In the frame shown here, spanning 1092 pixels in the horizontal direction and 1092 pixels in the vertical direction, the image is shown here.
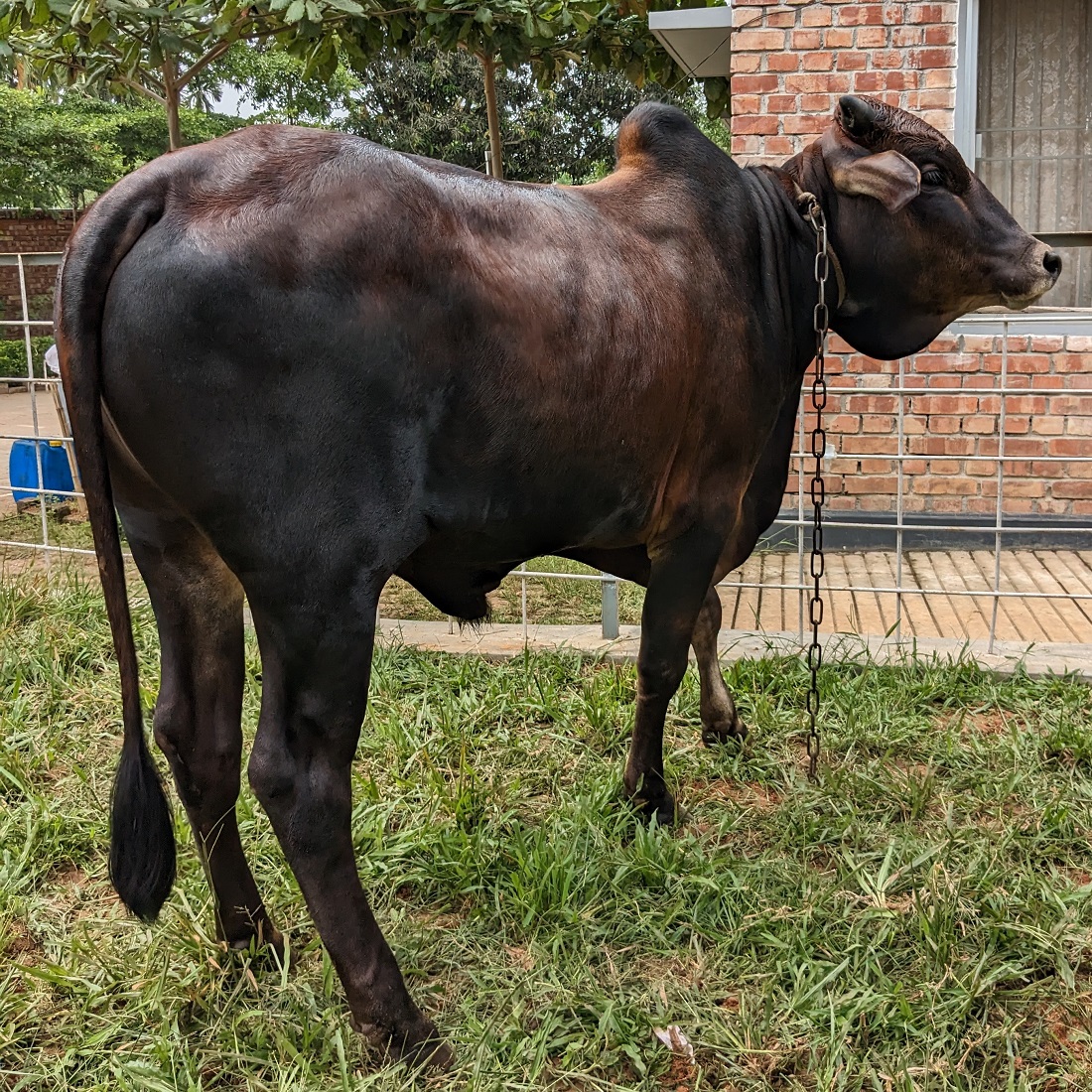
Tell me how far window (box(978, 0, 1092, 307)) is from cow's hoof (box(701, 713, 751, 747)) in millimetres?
3899

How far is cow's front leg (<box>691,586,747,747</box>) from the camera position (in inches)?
153

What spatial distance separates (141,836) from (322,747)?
1.40 feet

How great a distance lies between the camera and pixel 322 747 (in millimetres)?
2324

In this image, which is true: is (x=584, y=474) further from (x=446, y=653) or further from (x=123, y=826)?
(x=446, y=653)

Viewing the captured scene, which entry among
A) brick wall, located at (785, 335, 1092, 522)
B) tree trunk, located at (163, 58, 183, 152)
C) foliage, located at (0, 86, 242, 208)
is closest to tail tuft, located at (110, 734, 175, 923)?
brick wall, located at (785, 335, 1092, 522)

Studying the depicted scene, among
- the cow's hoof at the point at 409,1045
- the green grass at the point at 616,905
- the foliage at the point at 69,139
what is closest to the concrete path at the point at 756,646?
the green grass at the point at 616,905

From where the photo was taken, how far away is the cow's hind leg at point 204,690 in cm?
250

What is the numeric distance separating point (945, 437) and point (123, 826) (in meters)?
5.31

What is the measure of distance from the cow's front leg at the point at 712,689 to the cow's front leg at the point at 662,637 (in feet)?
1.83

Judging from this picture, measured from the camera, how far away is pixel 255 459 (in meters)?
2.16

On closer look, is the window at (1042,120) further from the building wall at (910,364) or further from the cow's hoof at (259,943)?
the cow's hoof at (259,943)

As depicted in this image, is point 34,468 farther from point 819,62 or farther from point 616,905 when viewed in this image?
point 616,905

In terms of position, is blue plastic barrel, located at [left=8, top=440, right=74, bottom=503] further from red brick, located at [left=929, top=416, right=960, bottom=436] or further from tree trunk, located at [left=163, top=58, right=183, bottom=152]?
red brick, located at [left=929, top=416, right=960, bottom=436]

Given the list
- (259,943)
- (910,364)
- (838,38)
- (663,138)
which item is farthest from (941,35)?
(259,943)
